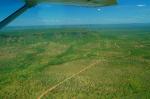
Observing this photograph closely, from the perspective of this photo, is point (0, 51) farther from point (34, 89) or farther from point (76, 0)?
point (76, 0)

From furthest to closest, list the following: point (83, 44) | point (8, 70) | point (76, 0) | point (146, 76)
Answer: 1. point (83, 44)
2. point (8, 70)
3. point (146, 76)
4. point (76, 0)

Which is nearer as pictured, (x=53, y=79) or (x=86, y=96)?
(x=86, y=96)

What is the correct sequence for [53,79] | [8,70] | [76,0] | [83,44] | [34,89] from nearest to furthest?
[76,0] < [34,89] < [53,79] < [8,70] < [83,44]

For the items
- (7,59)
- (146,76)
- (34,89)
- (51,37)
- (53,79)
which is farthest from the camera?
(51,37)

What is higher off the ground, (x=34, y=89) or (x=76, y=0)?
(x=76, y=0)

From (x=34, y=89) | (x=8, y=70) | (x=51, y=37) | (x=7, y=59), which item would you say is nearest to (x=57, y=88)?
(x=34, y=89)

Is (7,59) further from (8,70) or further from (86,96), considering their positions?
(86,96)

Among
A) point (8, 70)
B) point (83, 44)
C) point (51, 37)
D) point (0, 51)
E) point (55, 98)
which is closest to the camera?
point (55, 98)

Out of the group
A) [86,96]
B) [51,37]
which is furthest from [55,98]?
[51,37]

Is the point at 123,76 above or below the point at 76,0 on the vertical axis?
below
